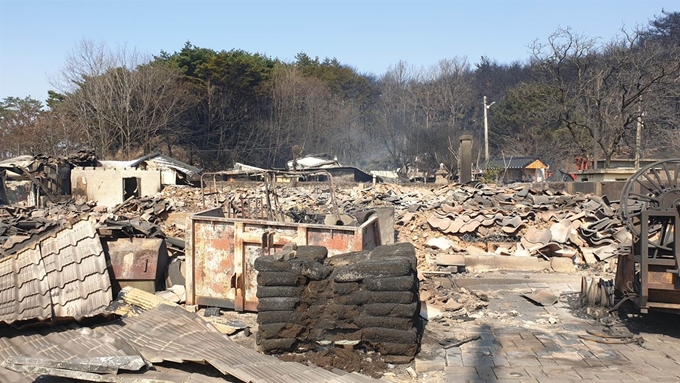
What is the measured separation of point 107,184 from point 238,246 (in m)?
15.7

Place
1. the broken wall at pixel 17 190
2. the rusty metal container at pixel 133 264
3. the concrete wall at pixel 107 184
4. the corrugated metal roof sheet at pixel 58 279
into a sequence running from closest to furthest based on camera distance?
the corrugated metal roof sheet at pixel 58 279 → the rusty metal container at pixel 133 264 → the concrete wall at pixel 107 184 → the broken wall at pixel 17 190

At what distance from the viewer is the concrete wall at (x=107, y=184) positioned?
2202 centimetres

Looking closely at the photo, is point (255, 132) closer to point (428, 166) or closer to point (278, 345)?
point (428, 166)

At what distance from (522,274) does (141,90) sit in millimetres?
30821

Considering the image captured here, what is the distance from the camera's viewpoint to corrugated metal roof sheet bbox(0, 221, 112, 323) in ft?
21.8

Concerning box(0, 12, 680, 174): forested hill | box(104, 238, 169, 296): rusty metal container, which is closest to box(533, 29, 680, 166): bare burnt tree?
box(0, 12, 680, 174): forested hill

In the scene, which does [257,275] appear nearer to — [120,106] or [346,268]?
[346,268]

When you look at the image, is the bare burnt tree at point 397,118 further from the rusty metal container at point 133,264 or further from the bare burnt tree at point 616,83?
the rusty metal container at point 133,264

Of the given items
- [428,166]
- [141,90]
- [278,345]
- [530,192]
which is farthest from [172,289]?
[428,166]

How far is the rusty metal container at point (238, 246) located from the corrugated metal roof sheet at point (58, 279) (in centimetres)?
134

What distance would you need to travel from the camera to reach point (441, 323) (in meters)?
7.89

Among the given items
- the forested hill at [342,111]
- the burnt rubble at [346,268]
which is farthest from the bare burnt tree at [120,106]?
the burnt rubble at [346,268]

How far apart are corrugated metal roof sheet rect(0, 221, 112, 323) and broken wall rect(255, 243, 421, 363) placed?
6.41ft

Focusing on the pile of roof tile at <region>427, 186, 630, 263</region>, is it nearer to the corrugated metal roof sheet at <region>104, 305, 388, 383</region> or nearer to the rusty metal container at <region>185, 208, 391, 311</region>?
the rusty metal container at <region>185, 208, 391, 311</region>
